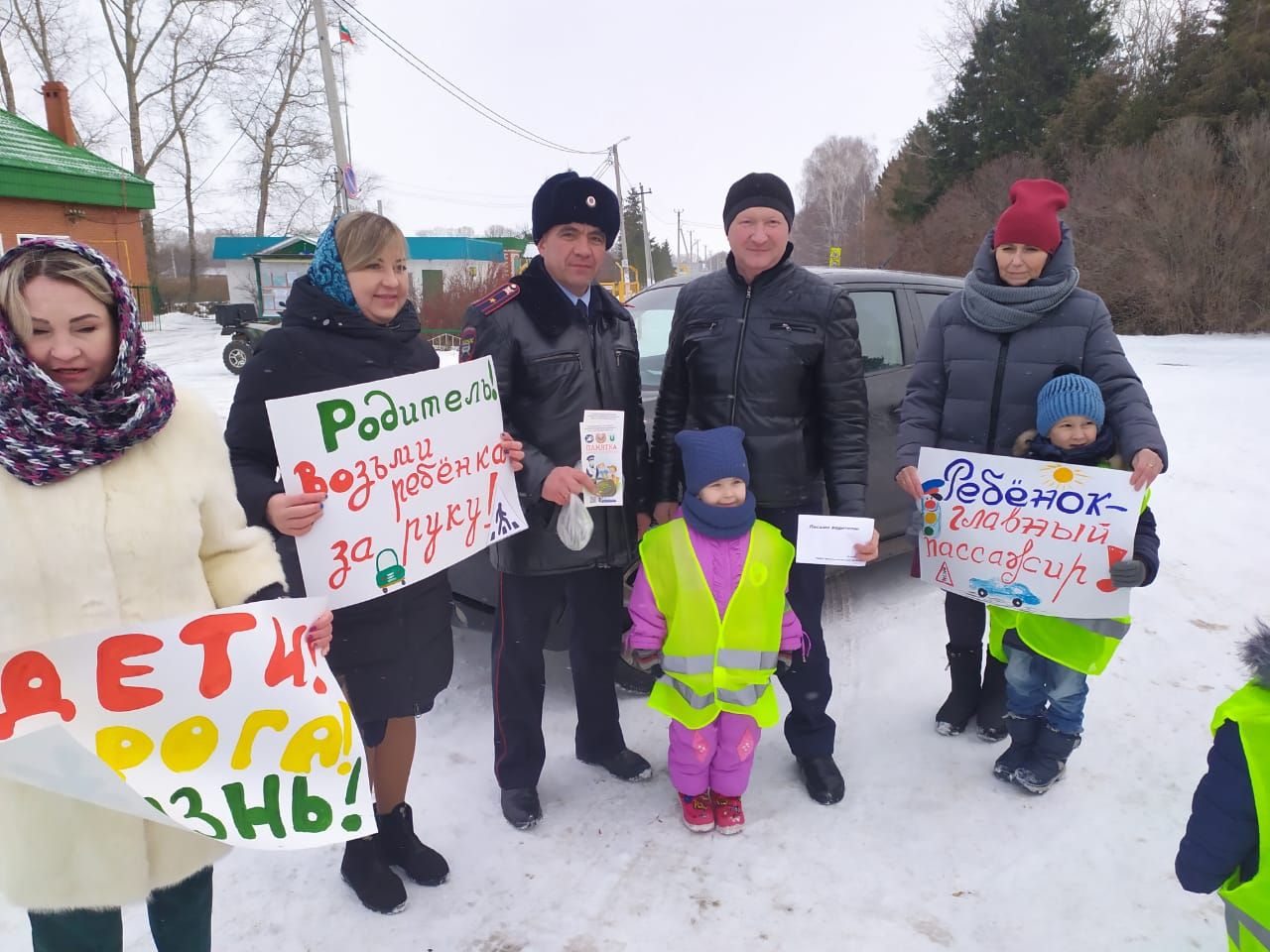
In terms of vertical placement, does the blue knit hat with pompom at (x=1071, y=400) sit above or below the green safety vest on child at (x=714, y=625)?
above

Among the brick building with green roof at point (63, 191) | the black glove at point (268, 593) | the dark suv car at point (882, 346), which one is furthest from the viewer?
the brick building with green roof at point (63, 191)

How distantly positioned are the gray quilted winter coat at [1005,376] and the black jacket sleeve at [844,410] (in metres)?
0.35

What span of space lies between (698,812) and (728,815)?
11cm

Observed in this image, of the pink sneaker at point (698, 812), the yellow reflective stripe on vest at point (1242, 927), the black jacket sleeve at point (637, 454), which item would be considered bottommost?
the pink sneaker at point (698, 812)

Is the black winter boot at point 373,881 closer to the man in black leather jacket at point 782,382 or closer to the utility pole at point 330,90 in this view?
the man in black leather jacket at point 782,382

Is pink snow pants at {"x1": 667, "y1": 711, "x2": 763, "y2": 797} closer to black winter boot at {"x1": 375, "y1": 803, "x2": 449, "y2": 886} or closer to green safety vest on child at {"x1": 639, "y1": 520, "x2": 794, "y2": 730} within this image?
green safety vest on child at {"x1": 639, "y1": 520, "x2": 794, "y2": 730}

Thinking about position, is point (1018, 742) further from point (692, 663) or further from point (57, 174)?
point (57, 174)

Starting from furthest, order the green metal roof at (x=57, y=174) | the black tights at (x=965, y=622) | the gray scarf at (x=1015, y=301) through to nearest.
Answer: the green metal roof at (x=57, y=174), the black tights at (x=965, y=622), the gray scarf at (x=1015, y=301)

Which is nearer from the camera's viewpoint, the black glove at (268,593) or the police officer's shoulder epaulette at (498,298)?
the black glove at (268,593)

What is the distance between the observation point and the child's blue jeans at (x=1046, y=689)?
2.78 m

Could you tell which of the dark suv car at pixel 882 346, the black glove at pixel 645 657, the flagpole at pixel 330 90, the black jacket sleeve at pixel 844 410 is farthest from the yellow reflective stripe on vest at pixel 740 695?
the flagpole at pixel 330 90

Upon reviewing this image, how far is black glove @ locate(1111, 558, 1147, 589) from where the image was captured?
8.38ft

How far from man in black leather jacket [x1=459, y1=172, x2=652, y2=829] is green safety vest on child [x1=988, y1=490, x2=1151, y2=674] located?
4.92ft

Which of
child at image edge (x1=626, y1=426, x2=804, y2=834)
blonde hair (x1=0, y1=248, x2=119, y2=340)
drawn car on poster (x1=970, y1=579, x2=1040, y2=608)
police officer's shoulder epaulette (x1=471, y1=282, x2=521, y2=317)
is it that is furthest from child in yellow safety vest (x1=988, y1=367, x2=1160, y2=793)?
blonde hair (x1=0, y1=248, x2=119, y2=340)
